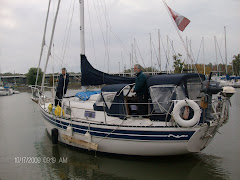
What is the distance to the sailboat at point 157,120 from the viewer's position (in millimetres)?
7656

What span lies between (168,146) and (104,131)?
87.6 inches

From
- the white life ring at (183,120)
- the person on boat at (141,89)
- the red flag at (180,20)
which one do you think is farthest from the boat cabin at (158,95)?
the red flag at (180,20)

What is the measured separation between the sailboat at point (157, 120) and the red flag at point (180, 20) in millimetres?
1954

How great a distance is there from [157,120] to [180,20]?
388 cm

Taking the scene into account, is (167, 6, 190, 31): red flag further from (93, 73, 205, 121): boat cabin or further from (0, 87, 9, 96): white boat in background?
(0, 87, 9, 96): white boat in background

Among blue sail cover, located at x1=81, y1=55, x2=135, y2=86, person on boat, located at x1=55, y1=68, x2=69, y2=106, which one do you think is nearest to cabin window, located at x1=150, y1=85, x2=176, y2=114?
blue sail cover, located at x1=81, y1=55, x2=135, y2=86

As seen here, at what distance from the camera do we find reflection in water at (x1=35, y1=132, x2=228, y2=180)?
305 inches

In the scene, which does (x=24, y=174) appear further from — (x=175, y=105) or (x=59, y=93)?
(x=175, y=105)

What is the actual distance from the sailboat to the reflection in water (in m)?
0.41

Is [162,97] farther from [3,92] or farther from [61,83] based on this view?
[3,92]

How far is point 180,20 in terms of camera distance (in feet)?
30.6

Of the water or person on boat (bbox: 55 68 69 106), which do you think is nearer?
the water
